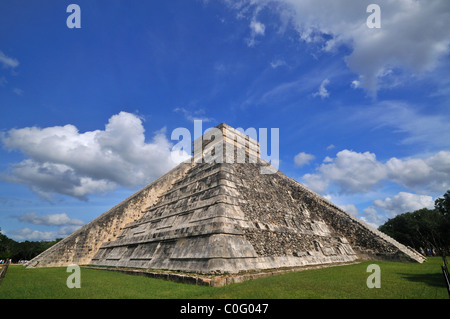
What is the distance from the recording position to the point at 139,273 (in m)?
8.30

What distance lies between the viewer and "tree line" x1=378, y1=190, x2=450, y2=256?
1193 inches

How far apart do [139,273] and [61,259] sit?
792cm

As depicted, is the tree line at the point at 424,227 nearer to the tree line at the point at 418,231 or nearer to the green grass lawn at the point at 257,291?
the tree line at the point at 418,231

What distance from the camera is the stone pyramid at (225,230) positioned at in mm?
7781

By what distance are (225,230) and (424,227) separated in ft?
136

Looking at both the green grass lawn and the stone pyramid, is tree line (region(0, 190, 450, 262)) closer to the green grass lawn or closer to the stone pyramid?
the stone pyramid

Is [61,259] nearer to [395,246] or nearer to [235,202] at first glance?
[235,202]

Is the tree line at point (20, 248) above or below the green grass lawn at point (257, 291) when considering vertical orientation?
below

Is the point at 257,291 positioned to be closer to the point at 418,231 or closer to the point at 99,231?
the point at 99,231

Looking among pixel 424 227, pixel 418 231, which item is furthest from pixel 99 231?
pixel 424 227

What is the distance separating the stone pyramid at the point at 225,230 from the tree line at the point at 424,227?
2419cm

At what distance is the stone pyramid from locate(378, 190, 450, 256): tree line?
24188 mm

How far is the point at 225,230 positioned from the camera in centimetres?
770

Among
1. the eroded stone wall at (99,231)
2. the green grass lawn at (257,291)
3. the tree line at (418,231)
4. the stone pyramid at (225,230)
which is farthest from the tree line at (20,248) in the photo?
the green grass lawn at (257,291)
